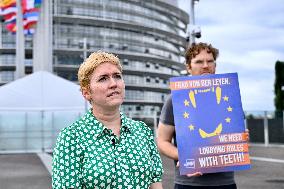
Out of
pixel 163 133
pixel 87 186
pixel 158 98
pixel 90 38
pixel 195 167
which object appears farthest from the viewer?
pixel 158 98

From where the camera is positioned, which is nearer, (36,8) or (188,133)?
(188,133)

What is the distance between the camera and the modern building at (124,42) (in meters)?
63.9

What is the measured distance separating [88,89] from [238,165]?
1.42 metres

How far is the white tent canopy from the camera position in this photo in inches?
1389

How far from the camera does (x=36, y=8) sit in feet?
173

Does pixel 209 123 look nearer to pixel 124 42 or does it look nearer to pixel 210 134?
pixel 210 134

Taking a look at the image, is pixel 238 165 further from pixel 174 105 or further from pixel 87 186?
pixel 87 186

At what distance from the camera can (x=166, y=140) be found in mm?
3645

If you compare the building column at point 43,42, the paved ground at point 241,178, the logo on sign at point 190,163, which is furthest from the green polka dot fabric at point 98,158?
the building column at point 43,42

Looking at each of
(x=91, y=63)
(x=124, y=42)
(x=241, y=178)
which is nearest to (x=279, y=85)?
(x=124, y=42)

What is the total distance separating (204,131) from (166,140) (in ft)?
1.09

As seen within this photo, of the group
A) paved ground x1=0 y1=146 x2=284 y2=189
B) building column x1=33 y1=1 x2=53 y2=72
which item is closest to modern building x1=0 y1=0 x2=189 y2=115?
building column x1=33 y1=1 x2=53 y2=72

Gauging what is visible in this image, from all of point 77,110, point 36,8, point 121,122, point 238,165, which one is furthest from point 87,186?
point 36,8

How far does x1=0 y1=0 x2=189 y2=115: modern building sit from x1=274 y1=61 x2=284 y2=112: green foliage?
1959cm
